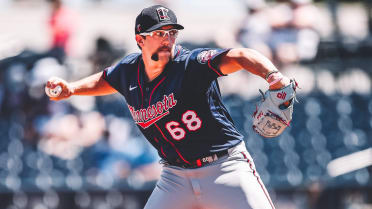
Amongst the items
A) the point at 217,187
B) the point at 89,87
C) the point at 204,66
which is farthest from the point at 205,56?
the point at 89,87

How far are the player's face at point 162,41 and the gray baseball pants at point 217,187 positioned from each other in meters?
0.67

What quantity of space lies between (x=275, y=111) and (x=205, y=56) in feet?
1.64

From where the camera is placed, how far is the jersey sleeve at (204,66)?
337cm

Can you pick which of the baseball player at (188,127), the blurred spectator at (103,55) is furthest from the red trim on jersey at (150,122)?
the blurred spectator at (103,55)

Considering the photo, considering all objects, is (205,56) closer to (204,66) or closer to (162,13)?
(204,66)

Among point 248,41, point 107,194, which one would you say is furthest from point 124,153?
point 248,41

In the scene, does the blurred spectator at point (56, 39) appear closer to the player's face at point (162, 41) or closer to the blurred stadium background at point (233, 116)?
the blurred stadium background at point (233, 116)

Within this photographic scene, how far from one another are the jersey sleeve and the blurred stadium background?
316 centimetres

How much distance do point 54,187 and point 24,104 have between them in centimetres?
115

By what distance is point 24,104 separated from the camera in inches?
282

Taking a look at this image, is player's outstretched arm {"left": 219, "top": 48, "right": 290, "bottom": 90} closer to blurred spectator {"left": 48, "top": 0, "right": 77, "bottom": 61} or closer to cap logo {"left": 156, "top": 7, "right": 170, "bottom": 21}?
cap logo {"left": 156, "top": 7, "right": 170, "bottom": 21}

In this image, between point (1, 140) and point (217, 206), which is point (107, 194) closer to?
point (1, 140)

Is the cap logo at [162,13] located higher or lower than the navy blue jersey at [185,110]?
higher

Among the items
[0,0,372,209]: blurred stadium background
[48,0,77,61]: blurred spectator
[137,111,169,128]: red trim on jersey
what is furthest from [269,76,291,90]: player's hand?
[48,0,77,61]: blurred spectator
